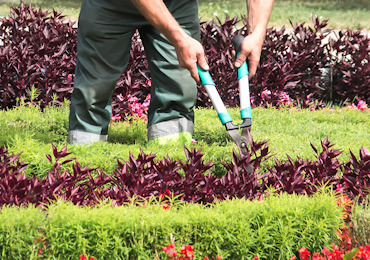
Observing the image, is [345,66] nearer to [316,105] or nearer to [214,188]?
[316,105]

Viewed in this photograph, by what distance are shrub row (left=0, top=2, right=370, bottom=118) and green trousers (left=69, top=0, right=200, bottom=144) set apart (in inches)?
58.1

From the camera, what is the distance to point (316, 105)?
5.91 meters

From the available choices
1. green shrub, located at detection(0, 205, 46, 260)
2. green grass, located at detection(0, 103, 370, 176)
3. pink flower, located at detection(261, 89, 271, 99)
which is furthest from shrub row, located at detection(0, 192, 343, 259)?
pink flower, located at detection(261, 89, 271, 99)

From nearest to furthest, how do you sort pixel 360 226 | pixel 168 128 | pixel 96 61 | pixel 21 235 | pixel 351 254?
pixel 21 235 < pixel 351 254 < pixel 360 226 < pixel 96 61 < pixel 168 128

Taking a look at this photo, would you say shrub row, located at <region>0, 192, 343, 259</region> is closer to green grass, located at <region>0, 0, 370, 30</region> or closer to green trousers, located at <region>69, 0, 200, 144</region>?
green trousers, located at <region>69, 0, 200, 144</region>

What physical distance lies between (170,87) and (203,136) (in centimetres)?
52

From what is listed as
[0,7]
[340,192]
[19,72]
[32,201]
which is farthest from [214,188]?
[0,7]

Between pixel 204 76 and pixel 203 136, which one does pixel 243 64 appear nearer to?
pixel 204 76

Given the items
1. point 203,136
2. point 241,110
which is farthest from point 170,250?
point 203,136

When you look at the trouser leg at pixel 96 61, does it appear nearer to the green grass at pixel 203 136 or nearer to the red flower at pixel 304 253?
the green grass at pixel 203 136

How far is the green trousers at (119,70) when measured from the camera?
12.0 feet

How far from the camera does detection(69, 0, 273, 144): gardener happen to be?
3.65 metres

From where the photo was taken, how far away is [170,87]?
391 cm

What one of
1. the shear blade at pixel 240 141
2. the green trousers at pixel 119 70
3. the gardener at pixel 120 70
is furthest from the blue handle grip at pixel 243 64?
the green trousers at pixel 119 70
